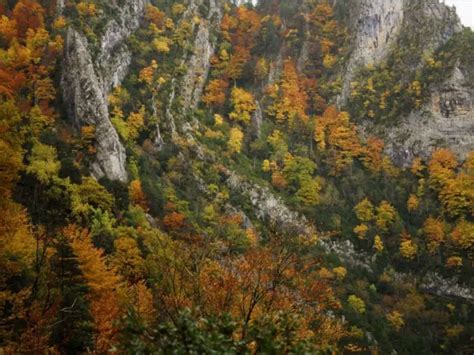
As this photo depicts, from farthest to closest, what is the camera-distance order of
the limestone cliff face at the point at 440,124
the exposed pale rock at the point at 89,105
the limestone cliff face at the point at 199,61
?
the limestone cliff face at the point at 199,61 → the limestone cliff face at the point at 440,124 → the exposed pale rock at the point at 89,105

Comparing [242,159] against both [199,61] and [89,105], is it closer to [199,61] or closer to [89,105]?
[199,61]

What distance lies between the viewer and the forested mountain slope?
22750mm

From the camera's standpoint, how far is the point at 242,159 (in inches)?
2320

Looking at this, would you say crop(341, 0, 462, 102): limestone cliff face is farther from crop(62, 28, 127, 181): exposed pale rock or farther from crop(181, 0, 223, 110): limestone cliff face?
crop(62, 28, 127, 181): exposed pale rock

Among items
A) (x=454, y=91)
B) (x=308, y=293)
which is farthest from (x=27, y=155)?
(x=454, y=91)

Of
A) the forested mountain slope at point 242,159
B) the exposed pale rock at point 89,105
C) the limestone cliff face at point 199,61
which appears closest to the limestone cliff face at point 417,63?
the forested mountain slope at point 242,159

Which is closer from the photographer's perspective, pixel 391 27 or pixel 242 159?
pixel 242 159

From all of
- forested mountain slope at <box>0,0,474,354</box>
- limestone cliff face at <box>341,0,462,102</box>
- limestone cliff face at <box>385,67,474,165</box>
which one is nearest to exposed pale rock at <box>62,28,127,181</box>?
forested mountain slope at <box>0,0,474,354</box>

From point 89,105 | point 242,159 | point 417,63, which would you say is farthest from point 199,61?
point 417,63

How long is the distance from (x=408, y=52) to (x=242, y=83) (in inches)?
1033

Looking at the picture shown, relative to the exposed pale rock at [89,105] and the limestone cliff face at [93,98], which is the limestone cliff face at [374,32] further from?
the exposed pale rock at [89,105]

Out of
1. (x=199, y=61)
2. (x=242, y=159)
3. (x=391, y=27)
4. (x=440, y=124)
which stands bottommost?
(x=242, y=159)

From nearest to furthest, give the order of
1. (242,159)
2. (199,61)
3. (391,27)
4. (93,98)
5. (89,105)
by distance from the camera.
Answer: (89,105), (93,98), (242,159), (199,61), (391,27)

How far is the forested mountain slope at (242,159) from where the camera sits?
2275 cm
